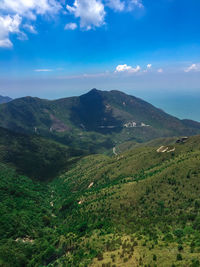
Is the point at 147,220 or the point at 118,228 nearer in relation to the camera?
the point at 118,228

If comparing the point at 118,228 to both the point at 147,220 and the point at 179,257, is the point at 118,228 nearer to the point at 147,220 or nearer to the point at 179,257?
the point at 147,220

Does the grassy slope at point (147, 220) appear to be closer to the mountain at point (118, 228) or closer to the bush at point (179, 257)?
the mountain at point (118, 228)

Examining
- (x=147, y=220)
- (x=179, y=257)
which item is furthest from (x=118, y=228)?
(x=179, y=257)

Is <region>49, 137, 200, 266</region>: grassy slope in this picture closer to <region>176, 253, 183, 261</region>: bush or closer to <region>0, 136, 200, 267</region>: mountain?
<region>0, 136, 200, 267</region>: mountain

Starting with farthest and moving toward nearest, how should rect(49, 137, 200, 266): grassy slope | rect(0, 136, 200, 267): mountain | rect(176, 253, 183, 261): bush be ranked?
rect(0, 136, 200, 267): mountain, rect(49, 137, 200, 266): grassy slope, rect(176, 253, 183, 261): bush

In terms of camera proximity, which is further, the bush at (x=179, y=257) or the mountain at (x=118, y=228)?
the mountain at (x=118, y=228)

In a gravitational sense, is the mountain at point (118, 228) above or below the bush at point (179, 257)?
below

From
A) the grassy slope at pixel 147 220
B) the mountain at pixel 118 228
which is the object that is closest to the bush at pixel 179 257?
the mountain at pixel 118 228

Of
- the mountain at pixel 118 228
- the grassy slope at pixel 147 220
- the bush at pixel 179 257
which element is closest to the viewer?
the bush at pixel 179 257

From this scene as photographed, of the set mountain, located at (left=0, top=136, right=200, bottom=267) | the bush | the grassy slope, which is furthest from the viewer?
mountain, located at (left=0, top=136, right=200, bottom=267)

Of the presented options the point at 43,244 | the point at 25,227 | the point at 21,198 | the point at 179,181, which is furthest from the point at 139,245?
the point at 21,198

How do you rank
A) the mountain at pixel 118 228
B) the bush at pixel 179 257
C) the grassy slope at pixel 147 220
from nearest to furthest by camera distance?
the bush at pixel 179 257
the grassy slope at pixel 147 220
the mountain at pixel 118 228

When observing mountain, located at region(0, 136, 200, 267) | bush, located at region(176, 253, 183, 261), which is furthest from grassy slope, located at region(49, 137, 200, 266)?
bush, located at region(176, 253, 183, 261)
